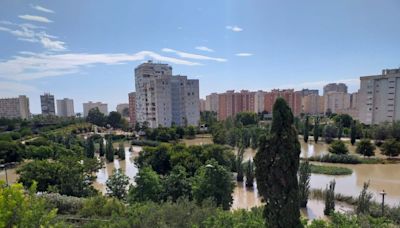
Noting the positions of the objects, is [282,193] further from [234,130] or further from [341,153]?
[234,130]

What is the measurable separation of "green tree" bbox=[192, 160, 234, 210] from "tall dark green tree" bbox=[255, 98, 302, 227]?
398cm

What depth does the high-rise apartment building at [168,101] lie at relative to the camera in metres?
42.1

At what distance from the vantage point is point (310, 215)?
34.9ft

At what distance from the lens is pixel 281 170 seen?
16.0 feet

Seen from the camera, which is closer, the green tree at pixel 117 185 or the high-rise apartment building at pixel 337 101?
the green tree at pixel 117 185

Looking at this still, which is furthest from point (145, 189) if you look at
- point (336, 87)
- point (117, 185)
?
point (336, 87)

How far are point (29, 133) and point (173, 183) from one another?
34729 mm

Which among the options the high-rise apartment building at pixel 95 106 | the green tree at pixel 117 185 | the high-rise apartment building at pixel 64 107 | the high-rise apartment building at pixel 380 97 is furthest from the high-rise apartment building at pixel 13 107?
the high-rise apartment building at pixel 380 97

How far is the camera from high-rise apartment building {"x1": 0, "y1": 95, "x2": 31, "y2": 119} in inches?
2566

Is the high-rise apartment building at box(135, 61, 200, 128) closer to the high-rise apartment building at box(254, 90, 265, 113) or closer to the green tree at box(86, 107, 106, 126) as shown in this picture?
the green tree at box(86, 107, 106, 126)

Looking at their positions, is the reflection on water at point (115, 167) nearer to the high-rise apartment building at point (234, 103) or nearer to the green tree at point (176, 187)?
the green tree at point (176, 187)

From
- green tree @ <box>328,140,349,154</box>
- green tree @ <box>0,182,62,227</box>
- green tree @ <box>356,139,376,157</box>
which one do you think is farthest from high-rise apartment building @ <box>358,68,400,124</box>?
green tree @ <box>0,182,62,227</box>

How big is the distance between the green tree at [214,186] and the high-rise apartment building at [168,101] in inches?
1321

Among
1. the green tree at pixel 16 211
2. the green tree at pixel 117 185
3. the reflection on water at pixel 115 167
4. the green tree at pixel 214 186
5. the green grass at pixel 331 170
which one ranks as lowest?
the reflection on water at pixel 115 167
